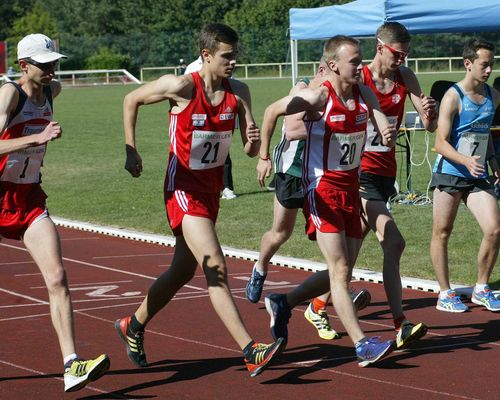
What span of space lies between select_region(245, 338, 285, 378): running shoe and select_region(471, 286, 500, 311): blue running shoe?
2.98 m

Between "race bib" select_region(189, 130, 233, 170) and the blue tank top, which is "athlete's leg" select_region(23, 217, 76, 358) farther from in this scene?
the blue tank top

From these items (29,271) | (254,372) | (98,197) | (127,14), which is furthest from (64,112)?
(127,14)

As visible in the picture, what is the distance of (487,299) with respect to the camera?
369 inches

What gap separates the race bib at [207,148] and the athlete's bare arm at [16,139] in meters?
0.93

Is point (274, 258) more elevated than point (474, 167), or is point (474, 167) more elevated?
point (474, 167)

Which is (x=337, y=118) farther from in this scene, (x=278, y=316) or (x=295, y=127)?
(x=278, y=316)

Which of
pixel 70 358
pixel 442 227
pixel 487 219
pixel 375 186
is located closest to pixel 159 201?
pixel 442 227

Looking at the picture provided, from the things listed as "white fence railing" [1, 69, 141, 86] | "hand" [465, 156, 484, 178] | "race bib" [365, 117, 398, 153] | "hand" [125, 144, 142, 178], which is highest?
"hand" [125, 144, 142, 178]

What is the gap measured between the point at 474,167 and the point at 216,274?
2634 millimetres

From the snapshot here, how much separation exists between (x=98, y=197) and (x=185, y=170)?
10807 mm

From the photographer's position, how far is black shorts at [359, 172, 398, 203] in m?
8.45

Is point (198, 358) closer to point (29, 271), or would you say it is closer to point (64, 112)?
point (29, 271)

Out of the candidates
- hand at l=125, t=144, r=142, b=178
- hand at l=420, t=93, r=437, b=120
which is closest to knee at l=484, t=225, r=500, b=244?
hand at l=420, t=93, r=437, b=120

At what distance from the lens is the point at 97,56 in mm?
74812
